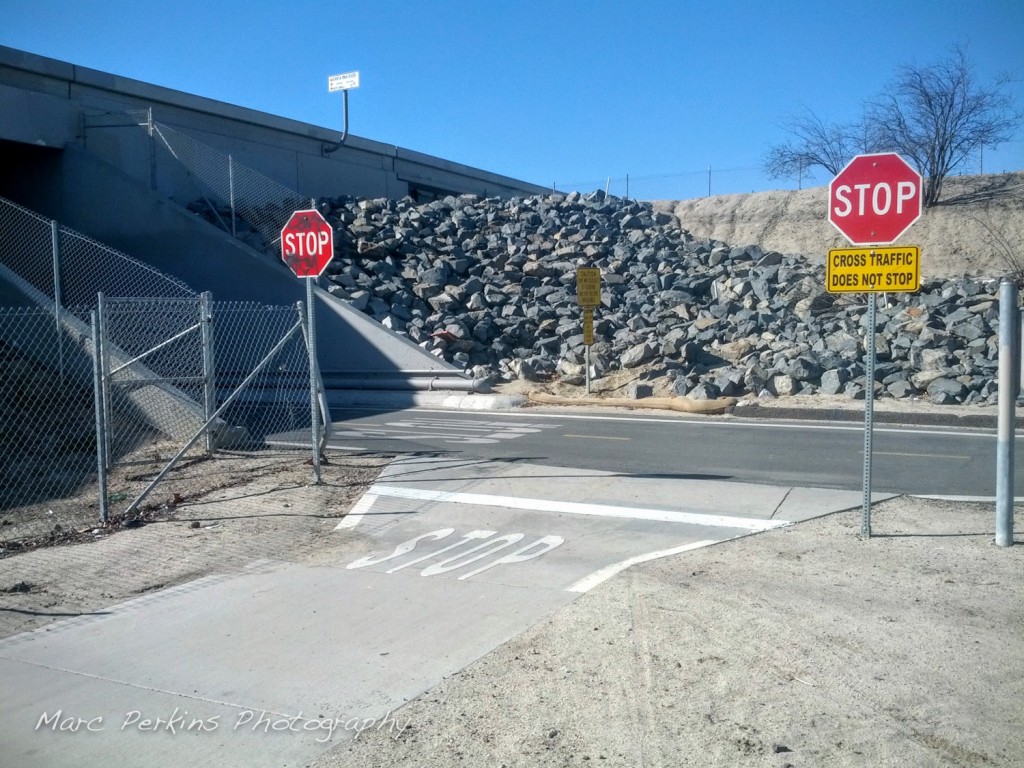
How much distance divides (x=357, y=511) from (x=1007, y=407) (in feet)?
20.0

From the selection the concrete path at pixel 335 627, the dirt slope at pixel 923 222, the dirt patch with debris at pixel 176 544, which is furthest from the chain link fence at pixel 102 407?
the dirt slope at pixel 923 222

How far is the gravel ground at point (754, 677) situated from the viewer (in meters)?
4.40

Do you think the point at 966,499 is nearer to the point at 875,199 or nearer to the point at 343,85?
the point at 875,199

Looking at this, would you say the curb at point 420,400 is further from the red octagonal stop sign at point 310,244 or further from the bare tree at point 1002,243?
the bare tree at point 1002,243

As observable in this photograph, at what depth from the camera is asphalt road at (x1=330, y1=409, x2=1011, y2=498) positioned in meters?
11.5

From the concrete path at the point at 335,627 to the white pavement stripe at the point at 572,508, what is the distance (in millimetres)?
38

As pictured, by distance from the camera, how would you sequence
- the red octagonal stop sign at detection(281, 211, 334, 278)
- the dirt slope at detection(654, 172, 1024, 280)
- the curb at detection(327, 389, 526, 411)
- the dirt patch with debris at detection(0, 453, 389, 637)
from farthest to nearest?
the dirt slope at detection(654, 172, 1024, 280)
the curb at detection(327, 389, 526, 411)
the red octagonal stop sign at detection(281, 211, 334, 278)
the dirt patch with debris at detection(0, 453, 389, 637)

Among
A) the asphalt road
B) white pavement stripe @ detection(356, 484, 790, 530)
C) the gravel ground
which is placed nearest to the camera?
the gravel ground

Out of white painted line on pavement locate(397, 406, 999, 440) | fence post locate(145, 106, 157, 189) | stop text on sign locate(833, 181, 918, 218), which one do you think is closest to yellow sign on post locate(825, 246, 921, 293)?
stop text on sign locate(833, 181, 918, 218)

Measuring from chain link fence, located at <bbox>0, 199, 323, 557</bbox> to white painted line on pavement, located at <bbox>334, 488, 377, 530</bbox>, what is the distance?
1748 mm

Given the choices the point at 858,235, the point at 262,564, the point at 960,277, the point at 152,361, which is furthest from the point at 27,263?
the point at 960,277

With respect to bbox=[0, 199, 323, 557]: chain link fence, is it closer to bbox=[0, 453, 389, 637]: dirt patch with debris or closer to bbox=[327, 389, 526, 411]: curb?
bbox=[0, 453, 389, 637]: dirt patch with debris

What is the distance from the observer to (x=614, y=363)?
22.2 meters

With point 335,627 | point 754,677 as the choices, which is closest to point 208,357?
point 335,627
